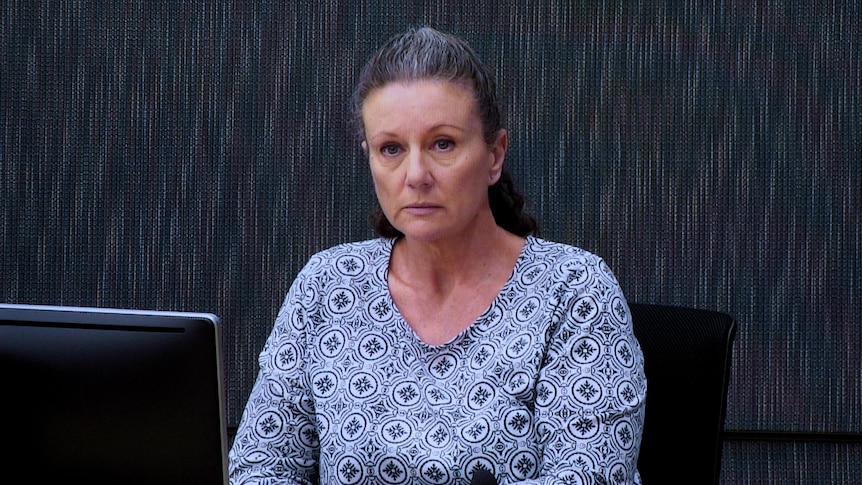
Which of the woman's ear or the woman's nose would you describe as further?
the woman's ear

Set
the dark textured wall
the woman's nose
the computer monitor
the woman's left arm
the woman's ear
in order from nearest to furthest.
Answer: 1. the computer monitor
2. the woman's left arm
3. the woman's nose
4. the woman's ear
5. the dark textured wall

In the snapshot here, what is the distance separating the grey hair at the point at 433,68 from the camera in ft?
4.97

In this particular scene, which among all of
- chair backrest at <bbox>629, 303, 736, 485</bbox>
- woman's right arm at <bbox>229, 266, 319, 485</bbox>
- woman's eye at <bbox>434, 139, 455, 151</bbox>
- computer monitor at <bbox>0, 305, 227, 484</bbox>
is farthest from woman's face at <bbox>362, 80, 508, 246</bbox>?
computer monitor at <bbox>0, 305, 227, 484</bbox>

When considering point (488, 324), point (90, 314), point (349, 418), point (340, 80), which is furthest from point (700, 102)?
point (90, 314)

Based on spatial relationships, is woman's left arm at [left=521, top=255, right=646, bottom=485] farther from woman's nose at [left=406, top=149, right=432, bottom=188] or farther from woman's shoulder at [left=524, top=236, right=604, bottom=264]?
woman's nose at [left=406, top=149, right=432, bottom=188]

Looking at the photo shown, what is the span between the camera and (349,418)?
1480 millimetres

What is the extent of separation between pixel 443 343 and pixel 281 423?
27 cm

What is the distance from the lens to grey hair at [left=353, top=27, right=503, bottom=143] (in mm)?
1514

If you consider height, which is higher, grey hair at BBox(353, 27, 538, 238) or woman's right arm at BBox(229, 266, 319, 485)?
grey hair at BBox(353, 27, 538, 238)

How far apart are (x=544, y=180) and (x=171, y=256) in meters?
0.92

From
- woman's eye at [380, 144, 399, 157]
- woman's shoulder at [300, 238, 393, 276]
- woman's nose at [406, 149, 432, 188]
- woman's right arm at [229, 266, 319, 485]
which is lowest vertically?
woman's right arm at [229, 266, 319, 485]

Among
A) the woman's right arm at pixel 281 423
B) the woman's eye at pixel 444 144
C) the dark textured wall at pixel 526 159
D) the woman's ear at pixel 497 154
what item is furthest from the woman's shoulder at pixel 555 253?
the dark textured wall at pixel 526 159

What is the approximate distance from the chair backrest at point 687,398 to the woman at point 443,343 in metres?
0.11

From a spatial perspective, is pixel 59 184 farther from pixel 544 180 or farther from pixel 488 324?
pixel 488 324
